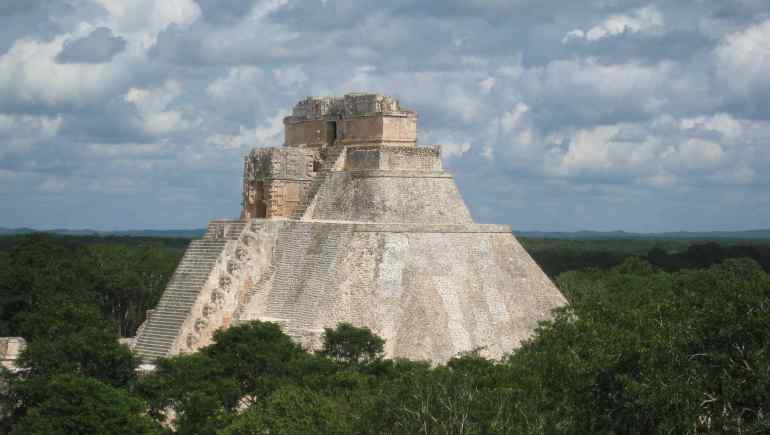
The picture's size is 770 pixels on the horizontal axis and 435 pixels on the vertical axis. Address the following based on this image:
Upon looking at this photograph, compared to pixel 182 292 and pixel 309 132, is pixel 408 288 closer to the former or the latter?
pixel 182 292

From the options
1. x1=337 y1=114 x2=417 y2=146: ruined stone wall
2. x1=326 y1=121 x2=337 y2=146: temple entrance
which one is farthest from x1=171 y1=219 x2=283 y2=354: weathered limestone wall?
x1=326 y1=121 x2=337 y2=146: temple entrance

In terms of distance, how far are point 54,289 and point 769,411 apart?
1199 inches

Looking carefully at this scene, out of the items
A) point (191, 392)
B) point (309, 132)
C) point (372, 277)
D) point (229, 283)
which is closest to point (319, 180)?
point (309, 132)

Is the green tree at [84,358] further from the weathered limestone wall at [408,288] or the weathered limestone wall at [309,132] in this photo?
the weathered limestone wall at [309,132]

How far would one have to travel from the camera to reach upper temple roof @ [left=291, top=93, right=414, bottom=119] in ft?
117

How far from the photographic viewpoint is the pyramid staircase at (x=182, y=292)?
1238 inches

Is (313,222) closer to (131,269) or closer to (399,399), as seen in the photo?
(399,399)

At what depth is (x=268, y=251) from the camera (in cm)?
3347

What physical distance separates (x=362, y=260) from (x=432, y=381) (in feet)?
33.3

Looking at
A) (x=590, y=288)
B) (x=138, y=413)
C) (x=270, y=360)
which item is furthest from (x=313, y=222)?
(x=590, y=288)

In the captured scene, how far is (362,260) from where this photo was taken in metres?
31.5

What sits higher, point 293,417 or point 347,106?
point 347,106

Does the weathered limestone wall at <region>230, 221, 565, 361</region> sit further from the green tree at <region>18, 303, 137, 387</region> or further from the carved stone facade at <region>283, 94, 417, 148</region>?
the green tree at <region>18, 303, 137, 387</region>

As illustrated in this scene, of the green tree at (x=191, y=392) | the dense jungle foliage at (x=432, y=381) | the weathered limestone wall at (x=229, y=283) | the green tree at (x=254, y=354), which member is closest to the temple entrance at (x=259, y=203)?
the weathered limestone wall at (x=229, y=283)
